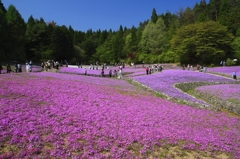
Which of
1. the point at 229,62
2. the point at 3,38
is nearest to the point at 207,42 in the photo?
the point at 229,62

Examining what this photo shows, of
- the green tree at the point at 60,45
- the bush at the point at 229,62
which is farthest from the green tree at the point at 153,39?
the green tree at the point at 60,45

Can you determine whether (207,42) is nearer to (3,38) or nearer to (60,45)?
(60,45)

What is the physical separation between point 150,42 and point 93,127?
90.8 metres

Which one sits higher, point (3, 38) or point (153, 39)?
point (153, 39)

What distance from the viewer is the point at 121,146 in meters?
9.45

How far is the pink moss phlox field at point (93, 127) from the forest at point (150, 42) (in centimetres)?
5379

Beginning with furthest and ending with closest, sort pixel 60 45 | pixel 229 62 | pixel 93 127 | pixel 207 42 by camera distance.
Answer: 1. pixel 60 45
2. pixel 207 42
3. pixel 229 62
4. pixel 93 127

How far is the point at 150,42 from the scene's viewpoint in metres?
97.5

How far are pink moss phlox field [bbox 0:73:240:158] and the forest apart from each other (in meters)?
53.8

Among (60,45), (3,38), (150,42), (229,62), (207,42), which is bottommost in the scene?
(229,62)

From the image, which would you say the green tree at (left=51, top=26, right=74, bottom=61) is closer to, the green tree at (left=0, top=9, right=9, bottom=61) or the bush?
the green tree at (left=0, top=9, right=9, bottom=61)

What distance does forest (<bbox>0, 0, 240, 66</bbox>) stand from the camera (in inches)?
2611

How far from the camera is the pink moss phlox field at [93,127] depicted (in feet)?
28.3

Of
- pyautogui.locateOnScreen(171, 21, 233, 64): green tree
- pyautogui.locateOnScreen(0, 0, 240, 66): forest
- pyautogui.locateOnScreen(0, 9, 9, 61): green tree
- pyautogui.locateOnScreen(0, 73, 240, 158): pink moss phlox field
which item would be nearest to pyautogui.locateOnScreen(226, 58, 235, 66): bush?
pyautogui.locateOnScreen(0, 0, 240, 66): forest
